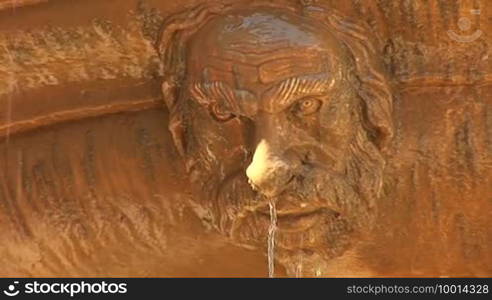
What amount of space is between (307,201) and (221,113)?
0.26 meters

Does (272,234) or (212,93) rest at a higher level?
(212,93)

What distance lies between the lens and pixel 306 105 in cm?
349

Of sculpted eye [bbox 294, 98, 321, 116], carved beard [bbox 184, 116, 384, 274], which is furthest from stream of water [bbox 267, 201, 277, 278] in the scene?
sculpted eye [bbox 294, 98, 321, 116]

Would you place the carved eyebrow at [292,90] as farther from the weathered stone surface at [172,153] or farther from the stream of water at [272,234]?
the stream of water at [272,234]

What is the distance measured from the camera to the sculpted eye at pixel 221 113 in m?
3.49

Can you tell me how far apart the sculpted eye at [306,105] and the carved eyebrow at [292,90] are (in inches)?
1.0

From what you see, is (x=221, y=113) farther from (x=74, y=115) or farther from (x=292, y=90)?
(x=74, y=115)

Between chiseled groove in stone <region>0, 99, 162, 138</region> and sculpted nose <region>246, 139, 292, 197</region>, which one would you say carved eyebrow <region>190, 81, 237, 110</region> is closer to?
sculpted nose <region>246, 139, 292, 197</region>

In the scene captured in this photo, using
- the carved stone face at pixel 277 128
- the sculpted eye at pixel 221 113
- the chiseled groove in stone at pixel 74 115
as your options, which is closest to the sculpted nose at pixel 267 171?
the carved stone face at pixel 277 128

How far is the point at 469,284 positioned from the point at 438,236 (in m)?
0.14

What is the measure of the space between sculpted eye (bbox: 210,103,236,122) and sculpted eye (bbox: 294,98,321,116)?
0.45 feet

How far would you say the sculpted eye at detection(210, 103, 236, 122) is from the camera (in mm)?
3492

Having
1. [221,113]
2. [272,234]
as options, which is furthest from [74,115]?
[272,234]

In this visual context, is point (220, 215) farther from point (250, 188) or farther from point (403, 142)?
point (403, 142)
